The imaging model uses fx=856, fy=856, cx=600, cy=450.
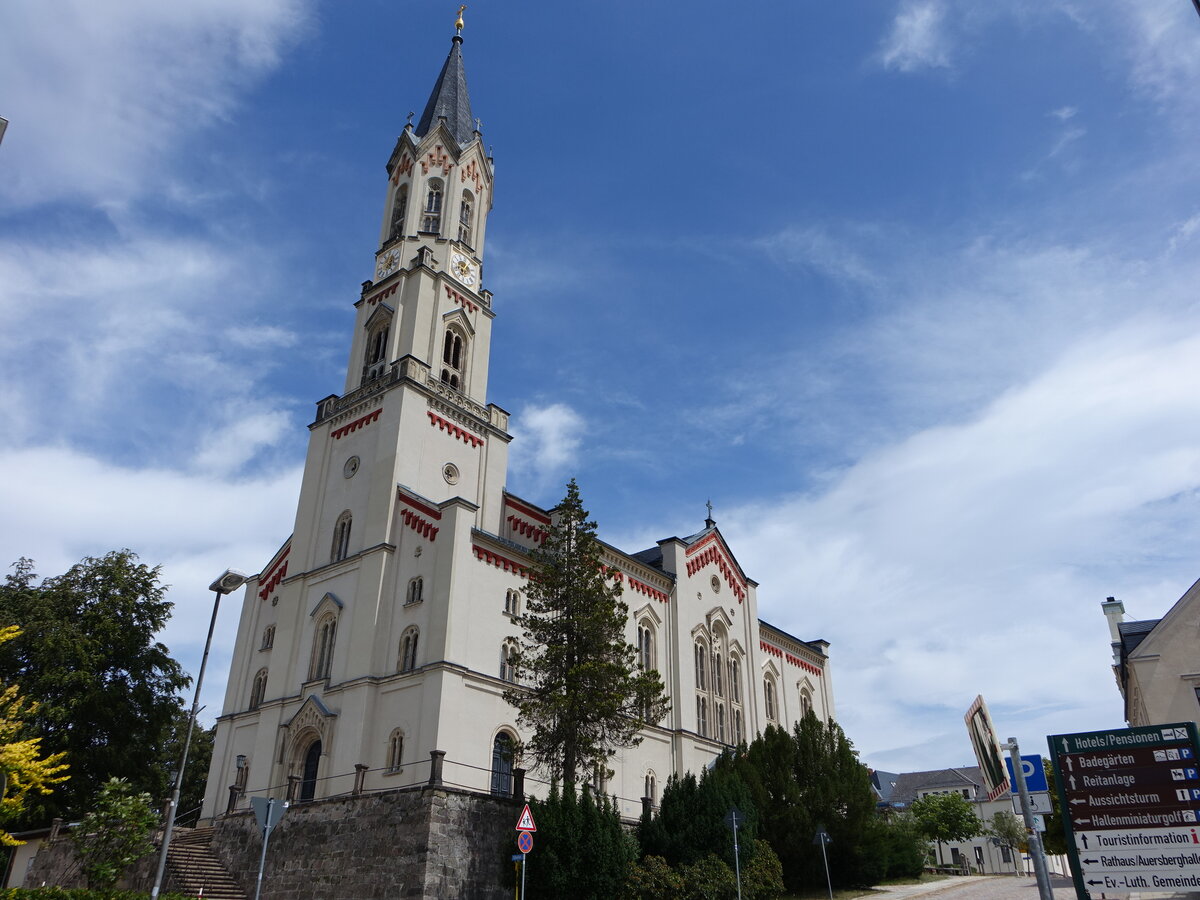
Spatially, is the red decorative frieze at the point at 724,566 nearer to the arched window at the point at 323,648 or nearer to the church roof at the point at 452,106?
the arched window at the point at 323,648

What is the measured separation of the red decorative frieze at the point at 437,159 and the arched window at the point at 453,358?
407 inches

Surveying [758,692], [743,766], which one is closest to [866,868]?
[743,766]

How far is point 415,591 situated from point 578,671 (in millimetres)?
8337

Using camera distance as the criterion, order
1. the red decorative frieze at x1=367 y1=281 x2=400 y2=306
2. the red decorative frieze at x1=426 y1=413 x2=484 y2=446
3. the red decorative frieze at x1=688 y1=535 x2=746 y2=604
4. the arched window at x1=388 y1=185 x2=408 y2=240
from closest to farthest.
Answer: the red decorative frieze at x1=426 y1=413 x2=484 y2=446
the red decorative frieze at x1=367 y1=281 x2=400 y2=306
the arched window at x1=388 y1=185 x2=408 y2=240
the red decorative frieze at x1=688 y1=535 x2=746 y2=604

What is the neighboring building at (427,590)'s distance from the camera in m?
30.8

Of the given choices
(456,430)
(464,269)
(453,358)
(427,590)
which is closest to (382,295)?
(464,269)

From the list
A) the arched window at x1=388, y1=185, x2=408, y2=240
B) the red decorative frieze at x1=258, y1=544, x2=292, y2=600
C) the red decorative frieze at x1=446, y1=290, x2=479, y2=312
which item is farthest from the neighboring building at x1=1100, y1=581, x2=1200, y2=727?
the arched window at x1=388, y1=185, x2=408, y2=240

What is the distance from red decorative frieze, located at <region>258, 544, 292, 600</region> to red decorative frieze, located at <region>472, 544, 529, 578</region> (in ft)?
35.1

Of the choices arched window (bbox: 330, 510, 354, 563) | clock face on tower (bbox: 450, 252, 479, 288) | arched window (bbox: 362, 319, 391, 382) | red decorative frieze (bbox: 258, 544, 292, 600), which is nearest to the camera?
arched window (bbox: 330, 510, 354, 563)

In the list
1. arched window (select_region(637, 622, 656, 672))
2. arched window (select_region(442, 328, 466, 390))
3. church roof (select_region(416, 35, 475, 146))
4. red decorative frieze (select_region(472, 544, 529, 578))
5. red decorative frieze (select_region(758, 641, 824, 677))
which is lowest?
arched window (select_region(637, 622, 656, 672))

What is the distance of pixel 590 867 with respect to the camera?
24578 mm

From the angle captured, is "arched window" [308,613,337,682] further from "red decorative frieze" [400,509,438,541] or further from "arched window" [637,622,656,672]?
"arched window" [637,622,656,672]

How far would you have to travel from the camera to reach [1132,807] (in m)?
14.1

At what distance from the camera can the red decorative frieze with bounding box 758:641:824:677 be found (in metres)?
48.6
